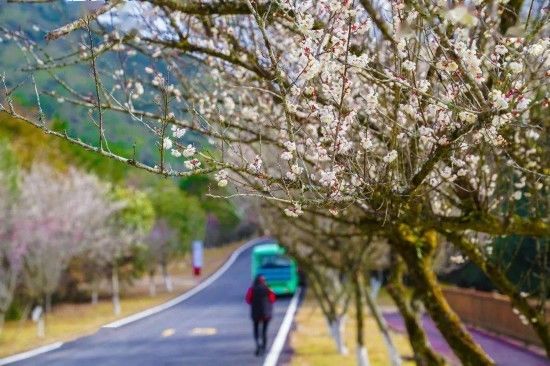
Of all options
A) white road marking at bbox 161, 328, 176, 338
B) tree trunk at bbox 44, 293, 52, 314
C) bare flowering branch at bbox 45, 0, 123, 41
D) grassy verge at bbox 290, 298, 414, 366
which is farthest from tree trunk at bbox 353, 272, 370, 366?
tree trunk at bbox 44, 293, 52, 314

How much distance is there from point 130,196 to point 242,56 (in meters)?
43.7

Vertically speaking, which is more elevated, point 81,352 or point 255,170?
point 255,170

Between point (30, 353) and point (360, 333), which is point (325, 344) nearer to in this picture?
point (360, 333)

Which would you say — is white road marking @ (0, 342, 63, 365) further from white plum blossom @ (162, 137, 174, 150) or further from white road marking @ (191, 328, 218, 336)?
white plum blossom @ (162, 137, 174, 150)

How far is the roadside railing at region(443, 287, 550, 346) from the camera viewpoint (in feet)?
76.9

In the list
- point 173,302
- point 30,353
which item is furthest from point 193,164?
point 173,302

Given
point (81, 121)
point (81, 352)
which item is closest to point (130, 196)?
point (81, 352)

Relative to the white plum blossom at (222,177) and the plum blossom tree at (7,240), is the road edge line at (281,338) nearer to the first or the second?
the plum blossom tree at (7,240)

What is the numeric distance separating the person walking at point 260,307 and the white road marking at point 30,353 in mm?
5270

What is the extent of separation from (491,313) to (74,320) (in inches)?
703

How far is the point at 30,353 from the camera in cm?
1886

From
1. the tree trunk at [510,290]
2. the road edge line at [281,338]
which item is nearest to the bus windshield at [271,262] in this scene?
the road edge line at [281,338]

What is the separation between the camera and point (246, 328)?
87.8 ft

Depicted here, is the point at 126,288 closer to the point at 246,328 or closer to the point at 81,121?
the point at 246,328
